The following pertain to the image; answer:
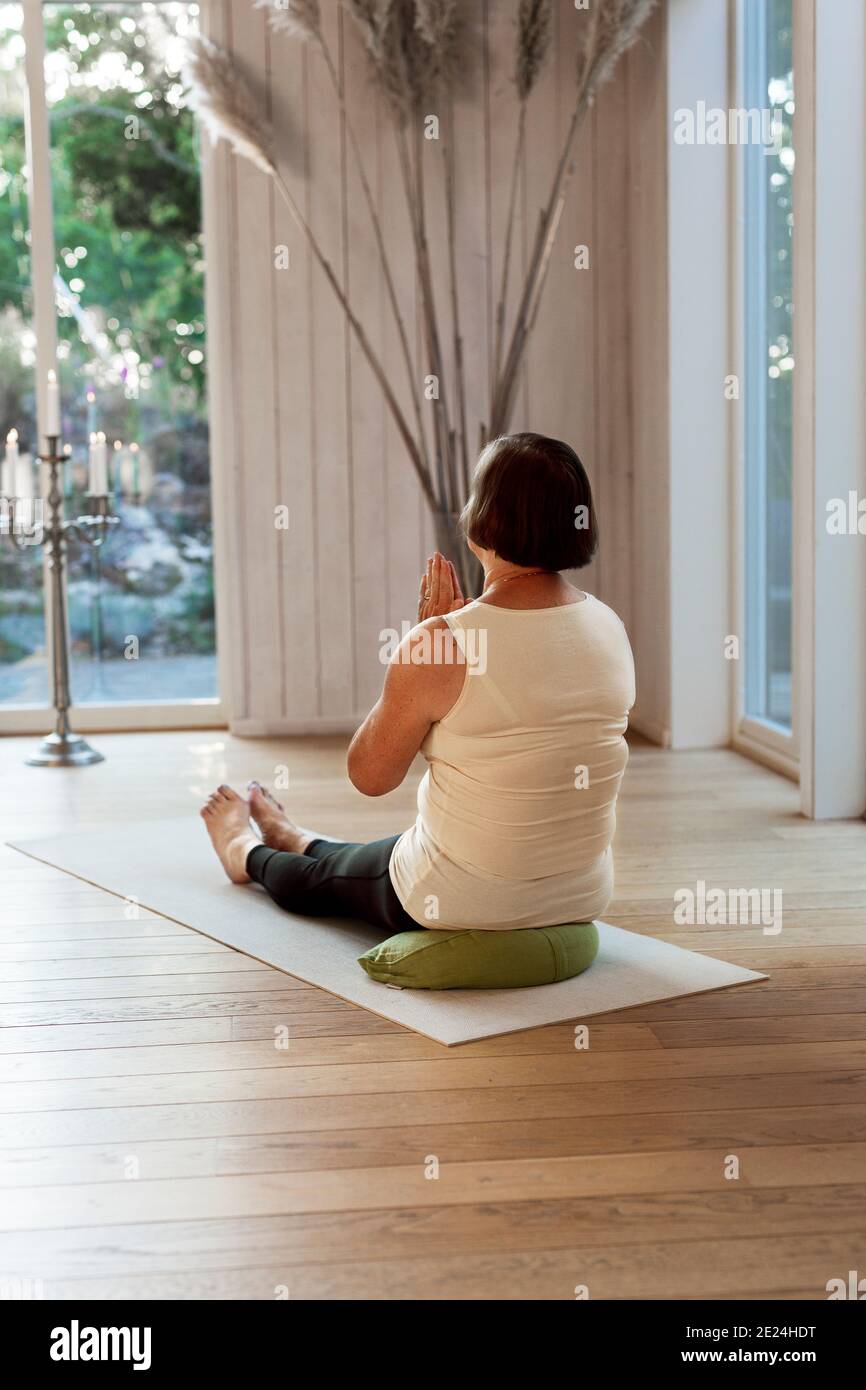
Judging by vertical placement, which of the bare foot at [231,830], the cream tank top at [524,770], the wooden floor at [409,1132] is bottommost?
the wooden floor at [409,1132]

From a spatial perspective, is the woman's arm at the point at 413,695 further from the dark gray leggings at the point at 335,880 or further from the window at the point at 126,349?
the window at the point at 126,349

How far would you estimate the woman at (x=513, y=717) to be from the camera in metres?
2.13

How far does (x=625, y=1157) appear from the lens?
66.3 inches

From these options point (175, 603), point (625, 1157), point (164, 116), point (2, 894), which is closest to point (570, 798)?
point (625, 1157)

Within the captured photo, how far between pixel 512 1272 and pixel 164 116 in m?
4.20

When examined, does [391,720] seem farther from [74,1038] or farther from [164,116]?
[164,116]

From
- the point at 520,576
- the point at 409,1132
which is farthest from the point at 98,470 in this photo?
the point at 409,1132

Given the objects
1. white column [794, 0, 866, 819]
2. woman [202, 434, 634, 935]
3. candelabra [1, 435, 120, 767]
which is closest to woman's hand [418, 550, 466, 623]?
woman [202, 434, 634, 935]

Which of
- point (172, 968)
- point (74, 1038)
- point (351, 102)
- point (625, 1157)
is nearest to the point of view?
point (625, 1157)

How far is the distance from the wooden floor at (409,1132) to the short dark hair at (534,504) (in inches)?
26.8

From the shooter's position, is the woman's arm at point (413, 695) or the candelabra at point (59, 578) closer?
the woman's arm at point (413, 695)

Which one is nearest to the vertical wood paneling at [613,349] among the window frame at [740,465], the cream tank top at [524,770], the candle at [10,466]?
the window frame at [740,465]

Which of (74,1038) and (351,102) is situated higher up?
(351,102)

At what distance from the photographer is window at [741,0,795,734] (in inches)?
156
